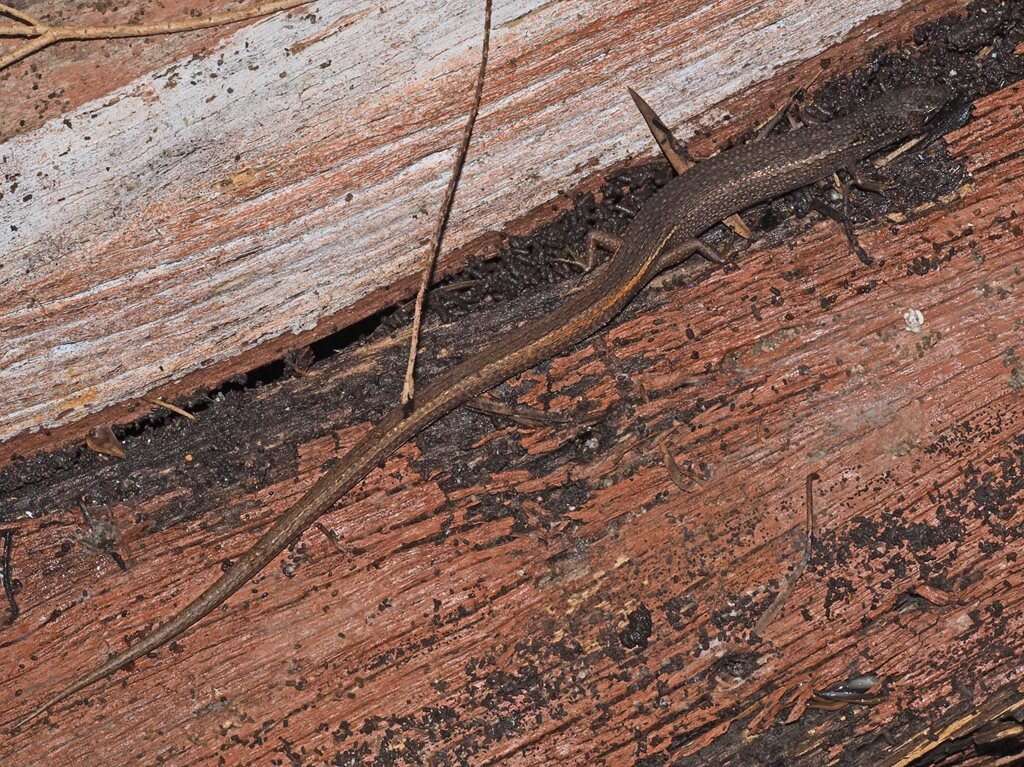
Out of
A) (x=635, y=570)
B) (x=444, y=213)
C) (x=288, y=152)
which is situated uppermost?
(x=288, y=152)

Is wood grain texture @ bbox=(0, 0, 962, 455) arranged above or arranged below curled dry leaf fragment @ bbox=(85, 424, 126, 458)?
above

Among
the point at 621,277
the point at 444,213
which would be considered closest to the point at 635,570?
the point at 621,277

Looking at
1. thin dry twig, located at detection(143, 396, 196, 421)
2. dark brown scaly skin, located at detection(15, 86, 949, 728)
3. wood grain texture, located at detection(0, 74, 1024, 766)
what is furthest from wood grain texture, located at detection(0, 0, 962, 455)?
wood grain texture, located at detection(0, 74, 1024, 766)

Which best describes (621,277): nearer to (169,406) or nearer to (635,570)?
(635,570)

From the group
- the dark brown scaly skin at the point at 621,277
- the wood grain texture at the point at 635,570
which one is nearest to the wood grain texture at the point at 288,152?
the dark brown scaly skin at the point at 621,277

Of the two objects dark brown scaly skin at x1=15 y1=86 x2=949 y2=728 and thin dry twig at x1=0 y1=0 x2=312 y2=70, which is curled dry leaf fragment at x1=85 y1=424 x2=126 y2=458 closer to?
dark brown scaly skin at x1=15 y1=86 x2=949 y2=728

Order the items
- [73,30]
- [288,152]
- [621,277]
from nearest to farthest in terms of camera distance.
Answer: [73,30] → [288,152] → [621,277]
